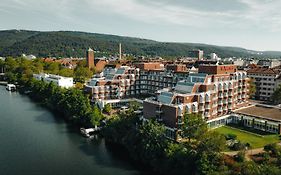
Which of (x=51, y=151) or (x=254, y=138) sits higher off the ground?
(x=254, y=138)

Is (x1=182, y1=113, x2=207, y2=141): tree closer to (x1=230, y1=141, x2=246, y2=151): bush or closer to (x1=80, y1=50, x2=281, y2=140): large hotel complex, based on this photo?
(x1=80, y1=50, x2=281, y2=140): large hotel complex

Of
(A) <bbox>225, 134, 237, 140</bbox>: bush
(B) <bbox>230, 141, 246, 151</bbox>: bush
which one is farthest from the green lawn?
(B) <bbox>230, 141, 246, 151</bbox>: bush

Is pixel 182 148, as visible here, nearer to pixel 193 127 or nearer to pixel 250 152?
pixel 193 127

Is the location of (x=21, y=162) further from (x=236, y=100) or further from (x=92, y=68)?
(x=92, y=68)

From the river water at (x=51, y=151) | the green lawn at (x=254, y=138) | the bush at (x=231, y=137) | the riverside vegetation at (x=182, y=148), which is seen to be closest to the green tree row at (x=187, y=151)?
the riverside vegetation at (x=182, y=148)

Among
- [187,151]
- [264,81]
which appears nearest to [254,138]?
[187,151]

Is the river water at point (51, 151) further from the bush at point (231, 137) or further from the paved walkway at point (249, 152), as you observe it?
the bush at point (231, 137)

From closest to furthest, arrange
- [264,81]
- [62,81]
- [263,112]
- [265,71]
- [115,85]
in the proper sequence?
[263,112], [115,85], [264,81], [265,71], [62,81]
